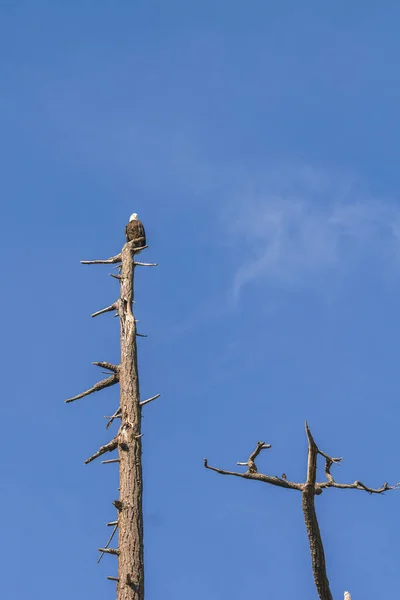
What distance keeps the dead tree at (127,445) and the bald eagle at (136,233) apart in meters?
0.34

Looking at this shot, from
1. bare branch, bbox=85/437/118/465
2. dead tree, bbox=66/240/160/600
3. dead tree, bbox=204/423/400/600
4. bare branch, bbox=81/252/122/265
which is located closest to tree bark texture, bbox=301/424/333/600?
dead tree, bbox=204/423/400/600

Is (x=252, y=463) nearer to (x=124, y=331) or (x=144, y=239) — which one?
(x=124, y=331)

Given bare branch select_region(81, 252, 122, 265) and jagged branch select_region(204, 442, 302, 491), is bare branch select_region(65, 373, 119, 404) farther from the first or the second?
jagged branch select_region(204, 442, 302, 491)

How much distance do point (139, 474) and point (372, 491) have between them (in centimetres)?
572

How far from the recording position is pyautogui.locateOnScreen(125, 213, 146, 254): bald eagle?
49.8ft

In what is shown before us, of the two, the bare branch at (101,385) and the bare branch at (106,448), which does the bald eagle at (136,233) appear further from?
the bare branch at (106,448)

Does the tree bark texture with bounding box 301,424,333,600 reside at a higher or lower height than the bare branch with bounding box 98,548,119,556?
lower

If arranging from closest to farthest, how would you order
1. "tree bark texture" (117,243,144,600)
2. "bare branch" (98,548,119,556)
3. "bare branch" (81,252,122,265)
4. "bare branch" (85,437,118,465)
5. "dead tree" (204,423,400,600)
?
"dead tree" (204,423,400,600) → "tree bark texture" (117,243,144,600) → "bare branch" (98,548,119,556) → "bare branch" (85,437,118,465) → "bare branch" (81,252,122,265)

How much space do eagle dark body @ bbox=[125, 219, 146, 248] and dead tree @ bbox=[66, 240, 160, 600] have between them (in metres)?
0.33

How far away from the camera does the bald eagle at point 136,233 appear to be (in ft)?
49.8

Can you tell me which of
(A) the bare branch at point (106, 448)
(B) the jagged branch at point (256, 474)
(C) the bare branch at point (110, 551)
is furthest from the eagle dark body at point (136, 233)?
(B) the jagged branch at point (256, 474)

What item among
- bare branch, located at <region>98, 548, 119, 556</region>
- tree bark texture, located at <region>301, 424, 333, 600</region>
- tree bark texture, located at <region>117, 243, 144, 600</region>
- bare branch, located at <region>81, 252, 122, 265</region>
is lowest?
tree bark texture, located at <region>301, 424, 333, 600</region>

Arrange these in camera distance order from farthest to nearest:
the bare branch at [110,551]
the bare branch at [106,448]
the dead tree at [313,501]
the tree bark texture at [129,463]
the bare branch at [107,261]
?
the bare branch at [107,261], the bare branch at [106,448], the bare branch at [110,551], the tree bark texture at [129,463], the dead tree at [313,501]

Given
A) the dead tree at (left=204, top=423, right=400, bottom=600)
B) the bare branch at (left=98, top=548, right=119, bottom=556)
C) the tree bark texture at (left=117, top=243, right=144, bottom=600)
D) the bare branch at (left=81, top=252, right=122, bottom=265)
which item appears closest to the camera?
the dead tree at (left=204, top=423, right=400, bottom=600)
